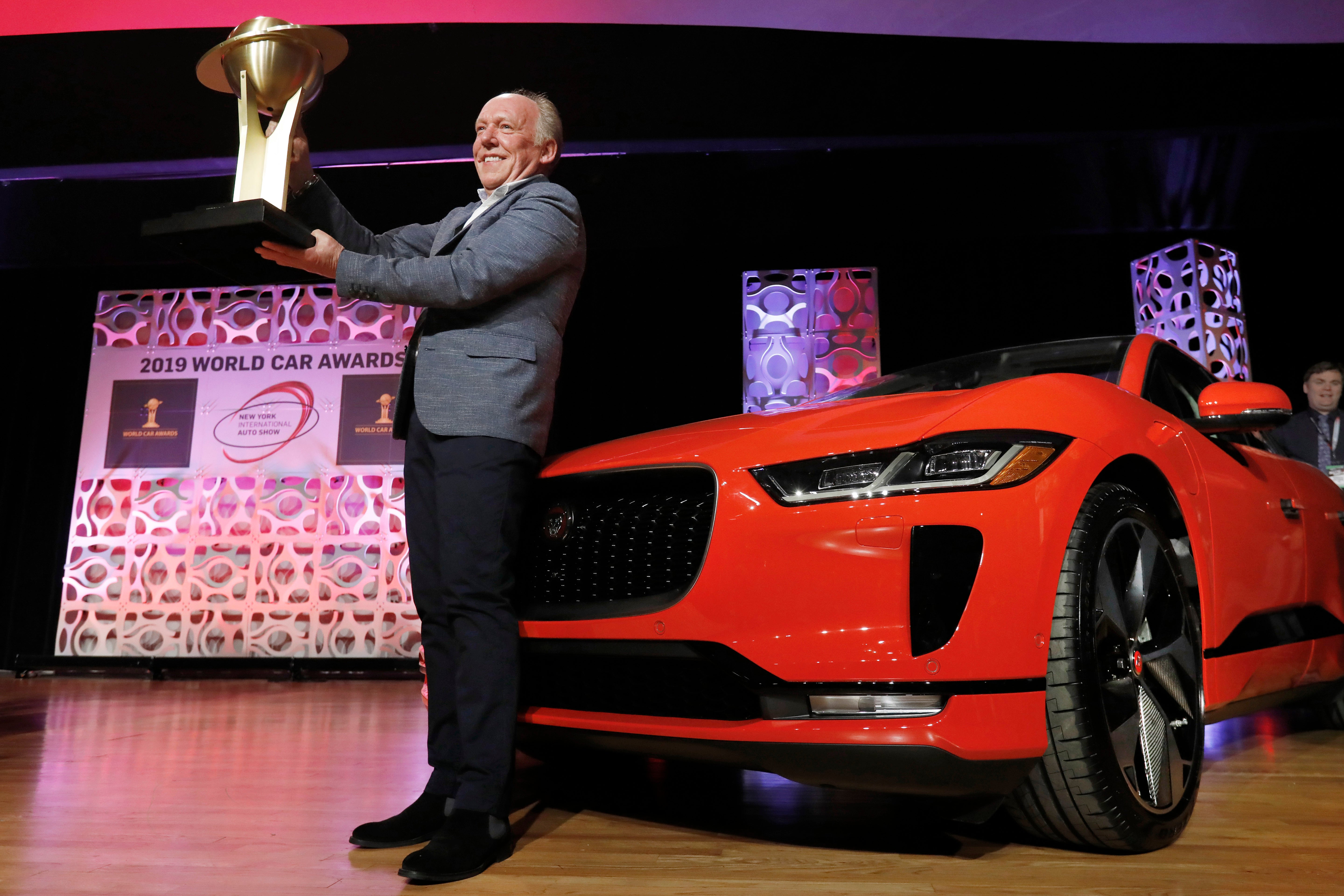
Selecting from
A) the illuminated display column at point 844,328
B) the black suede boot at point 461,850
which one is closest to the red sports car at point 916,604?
the black suede boot at point 461,850

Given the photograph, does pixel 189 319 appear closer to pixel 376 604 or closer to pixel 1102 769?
pixel 376 604

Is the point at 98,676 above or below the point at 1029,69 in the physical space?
below

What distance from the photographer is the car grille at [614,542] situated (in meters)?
1.53

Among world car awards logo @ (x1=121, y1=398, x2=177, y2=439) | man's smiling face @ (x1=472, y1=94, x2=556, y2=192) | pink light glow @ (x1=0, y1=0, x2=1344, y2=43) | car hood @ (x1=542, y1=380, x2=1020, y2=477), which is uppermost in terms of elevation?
pink light glow @ (x1=0, y1=0, x2=1344, y2=43)

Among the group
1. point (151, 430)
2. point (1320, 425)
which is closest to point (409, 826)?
point (1320, 425)

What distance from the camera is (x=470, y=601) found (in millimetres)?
1590

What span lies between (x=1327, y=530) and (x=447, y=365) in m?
2.27

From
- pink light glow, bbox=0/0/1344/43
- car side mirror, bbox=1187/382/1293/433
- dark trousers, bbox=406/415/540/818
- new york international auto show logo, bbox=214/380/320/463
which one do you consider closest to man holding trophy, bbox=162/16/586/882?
dark trousers, bbox=406/415/540/818

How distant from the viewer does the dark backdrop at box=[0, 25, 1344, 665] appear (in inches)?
177

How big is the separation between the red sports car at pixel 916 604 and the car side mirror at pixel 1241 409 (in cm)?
11

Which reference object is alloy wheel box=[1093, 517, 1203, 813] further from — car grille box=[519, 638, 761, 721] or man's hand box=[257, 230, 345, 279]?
man's hand box=[257, 230, 345, 279]

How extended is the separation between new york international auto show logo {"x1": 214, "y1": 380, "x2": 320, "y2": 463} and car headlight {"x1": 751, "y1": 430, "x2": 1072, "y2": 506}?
17.2ft

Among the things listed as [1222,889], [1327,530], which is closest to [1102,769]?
[1222,889]

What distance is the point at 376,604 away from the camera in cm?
580
